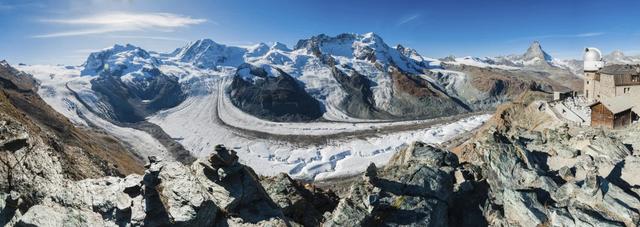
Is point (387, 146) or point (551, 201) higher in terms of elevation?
point (551, 201)

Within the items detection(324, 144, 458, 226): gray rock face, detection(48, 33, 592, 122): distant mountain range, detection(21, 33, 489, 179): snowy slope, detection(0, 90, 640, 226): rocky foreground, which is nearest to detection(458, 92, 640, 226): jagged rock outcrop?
detection(0, 90, 640, 226): rocky foreground

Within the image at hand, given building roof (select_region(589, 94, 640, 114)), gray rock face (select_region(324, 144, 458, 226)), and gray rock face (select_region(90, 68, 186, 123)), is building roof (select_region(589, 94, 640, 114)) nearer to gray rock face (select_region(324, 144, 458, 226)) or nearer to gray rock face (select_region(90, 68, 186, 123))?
gray rock face (select_region(324, 144, 458, 226))

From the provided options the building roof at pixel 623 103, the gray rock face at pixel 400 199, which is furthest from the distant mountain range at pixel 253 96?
the gray rock face at pixel 400 199

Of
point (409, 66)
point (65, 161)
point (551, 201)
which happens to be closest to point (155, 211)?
point (65, 161)

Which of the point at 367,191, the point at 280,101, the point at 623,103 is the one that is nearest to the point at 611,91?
the point at 623,103

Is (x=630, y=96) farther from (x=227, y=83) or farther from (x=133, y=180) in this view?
(x=227, y=83)

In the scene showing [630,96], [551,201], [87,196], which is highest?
[630,96]
